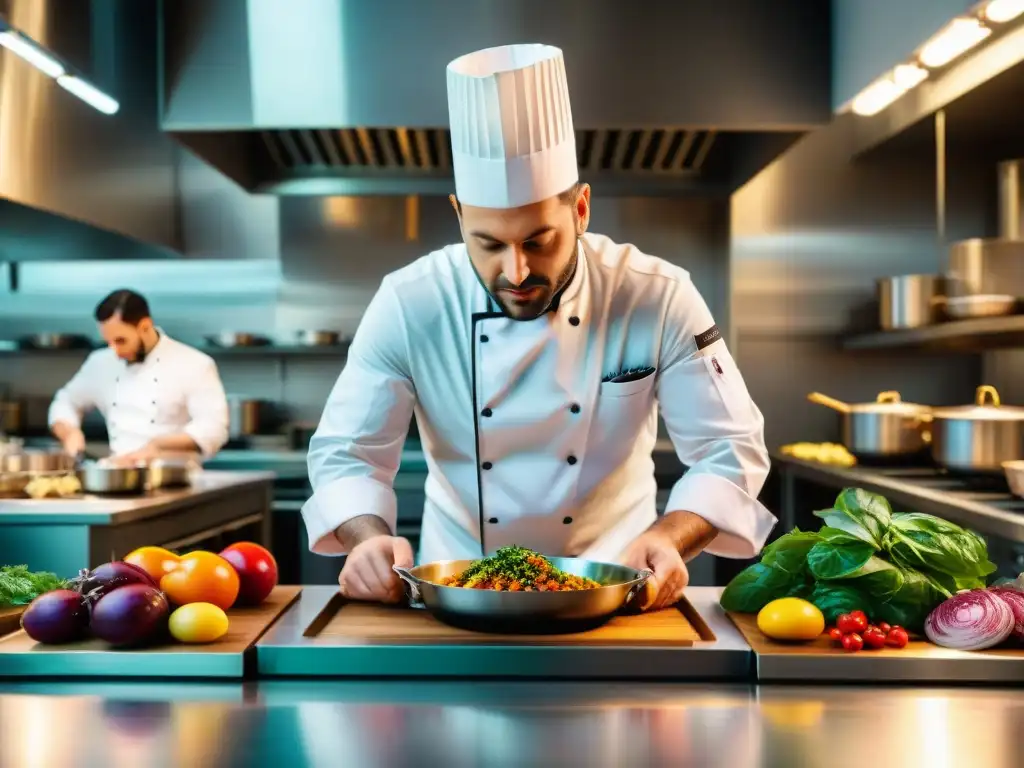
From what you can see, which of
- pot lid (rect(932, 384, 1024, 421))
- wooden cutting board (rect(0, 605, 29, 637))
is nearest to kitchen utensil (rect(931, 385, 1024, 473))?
pot lid (rect(932, 384, 1024, 421))

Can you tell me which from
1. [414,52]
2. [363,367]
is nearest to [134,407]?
[414,52]

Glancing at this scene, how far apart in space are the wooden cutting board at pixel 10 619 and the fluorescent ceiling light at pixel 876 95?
92.0 inches

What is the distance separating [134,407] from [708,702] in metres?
3.62

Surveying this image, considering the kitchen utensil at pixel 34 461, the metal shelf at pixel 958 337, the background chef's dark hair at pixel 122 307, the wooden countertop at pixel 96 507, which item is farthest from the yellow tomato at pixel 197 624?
the background chef's dark hair at pixel 122 307

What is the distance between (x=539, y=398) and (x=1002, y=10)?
1391 millimetres

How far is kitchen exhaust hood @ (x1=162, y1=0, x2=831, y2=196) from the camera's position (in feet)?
9.45

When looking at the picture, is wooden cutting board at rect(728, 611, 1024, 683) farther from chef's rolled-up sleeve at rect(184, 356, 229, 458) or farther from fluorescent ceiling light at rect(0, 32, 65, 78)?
chef's rolled-up sleeve at rect(184, 356, 229, 458)

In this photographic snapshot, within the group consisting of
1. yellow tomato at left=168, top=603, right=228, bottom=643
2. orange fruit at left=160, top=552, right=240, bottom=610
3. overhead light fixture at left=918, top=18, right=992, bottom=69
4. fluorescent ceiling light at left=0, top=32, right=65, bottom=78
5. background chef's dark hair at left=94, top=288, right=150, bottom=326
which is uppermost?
fluorescent ceiling light at left=0, top=32, right=65, bottom=78

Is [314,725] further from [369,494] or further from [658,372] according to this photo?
[658,372]

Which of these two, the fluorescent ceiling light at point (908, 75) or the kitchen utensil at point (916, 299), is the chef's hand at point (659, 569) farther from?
the kitchen utensil at point (916, 299)

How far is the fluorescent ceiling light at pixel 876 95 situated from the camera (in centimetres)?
273

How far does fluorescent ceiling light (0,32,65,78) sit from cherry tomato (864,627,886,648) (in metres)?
2.65

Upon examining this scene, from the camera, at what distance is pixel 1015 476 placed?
2408 mm

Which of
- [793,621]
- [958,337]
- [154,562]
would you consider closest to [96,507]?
[154,562]
